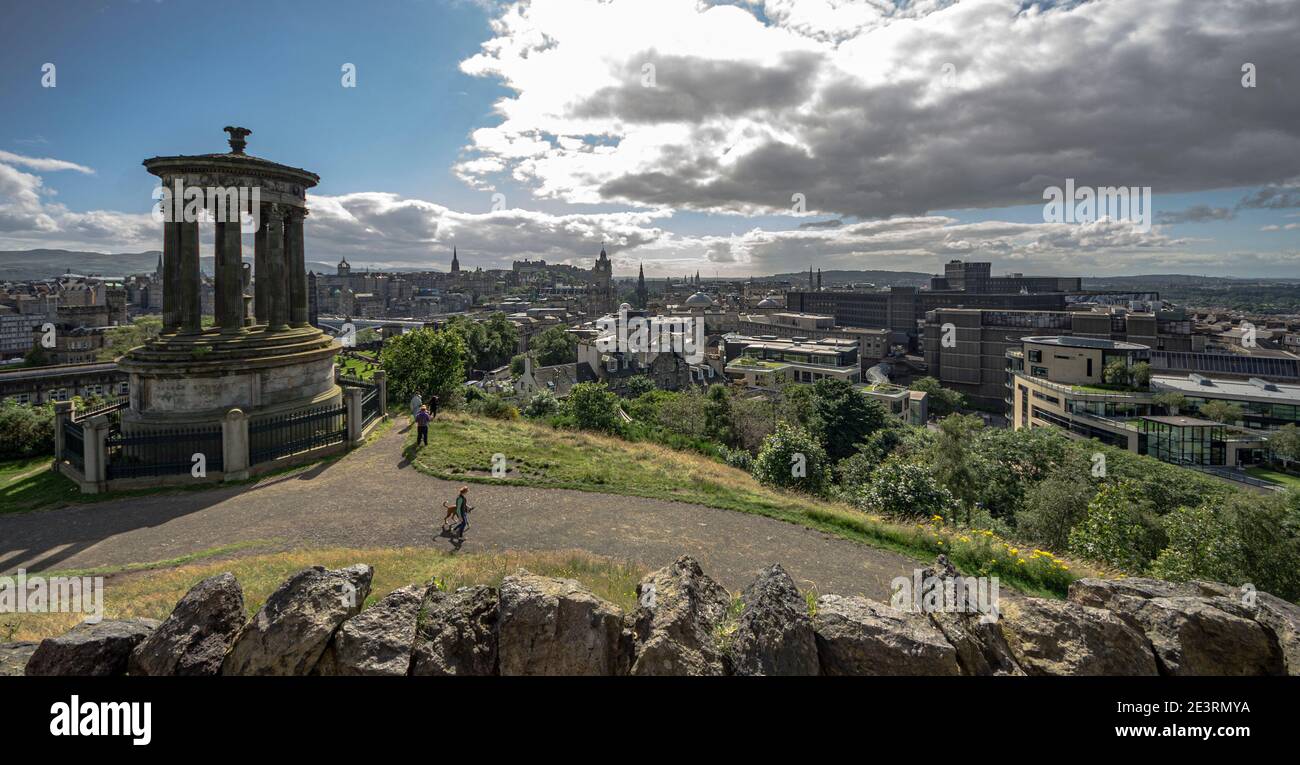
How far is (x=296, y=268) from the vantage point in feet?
79.3

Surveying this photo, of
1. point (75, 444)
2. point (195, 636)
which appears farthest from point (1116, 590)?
point (75, 444)

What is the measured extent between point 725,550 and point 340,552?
25.4ft

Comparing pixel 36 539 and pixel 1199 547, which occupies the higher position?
pixel 36 539

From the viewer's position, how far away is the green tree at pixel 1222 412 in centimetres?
5072

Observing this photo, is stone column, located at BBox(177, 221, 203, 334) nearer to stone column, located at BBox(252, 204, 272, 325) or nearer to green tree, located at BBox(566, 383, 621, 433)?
stone column, located at BBox(252, 204, 272, 325)

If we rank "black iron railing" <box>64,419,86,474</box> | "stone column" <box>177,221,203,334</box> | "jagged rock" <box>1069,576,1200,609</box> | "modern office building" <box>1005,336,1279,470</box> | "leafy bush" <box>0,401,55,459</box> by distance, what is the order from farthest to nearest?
"modern office building" <box>1005,336,1279,470</box>, "stone column" <box>177,221,203,334</box>, "leafy bush" <box>0,401,55,459</box>, "black iron railing" <box>64,419,86,474</box>, "jagged rock" <box>1069,576,1200,609</box>

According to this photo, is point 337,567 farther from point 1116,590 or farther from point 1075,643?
point 1116,590

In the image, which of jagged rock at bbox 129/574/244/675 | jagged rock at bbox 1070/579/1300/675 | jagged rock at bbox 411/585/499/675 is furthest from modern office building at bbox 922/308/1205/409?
jagged rock at bbox 129/574/244/675

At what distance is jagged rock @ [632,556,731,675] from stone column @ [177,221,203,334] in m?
22.3

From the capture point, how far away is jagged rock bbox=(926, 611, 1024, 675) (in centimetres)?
516

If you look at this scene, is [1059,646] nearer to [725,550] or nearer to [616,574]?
[616,574]

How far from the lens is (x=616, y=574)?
9383mm
